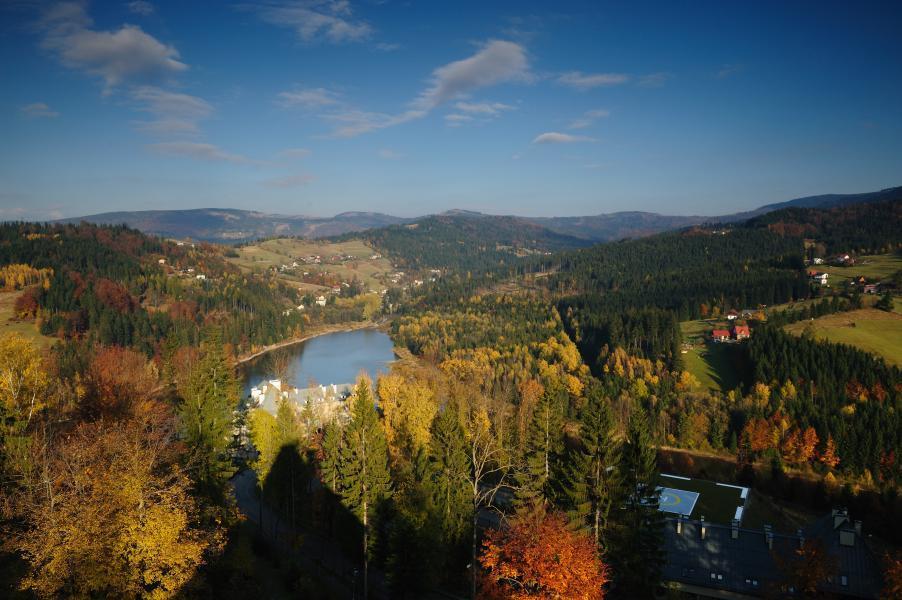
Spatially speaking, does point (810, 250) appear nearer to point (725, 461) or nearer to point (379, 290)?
point (725, 461)

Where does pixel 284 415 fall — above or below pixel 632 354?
above

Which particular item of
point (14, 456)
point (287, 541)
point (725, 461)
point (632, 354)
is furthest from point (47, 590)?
point (632, 354)

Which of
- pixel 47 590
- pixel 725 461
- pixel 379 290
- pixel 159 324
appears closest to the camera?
pixel 47 590

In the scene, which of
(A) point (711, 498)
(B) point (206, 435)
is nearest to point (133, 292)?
(B) point (206, 435)

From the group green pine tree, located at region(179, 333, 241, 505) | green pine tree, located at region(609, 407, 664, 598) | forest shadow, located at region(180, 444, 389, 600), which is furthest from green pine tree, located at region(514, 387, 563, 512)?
green pine tree, located at region(179, 333, 241, 505)

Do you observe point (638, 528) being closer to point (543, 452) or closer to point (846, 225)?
point (543, 452)
